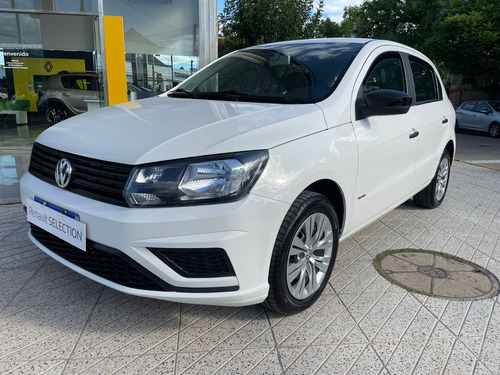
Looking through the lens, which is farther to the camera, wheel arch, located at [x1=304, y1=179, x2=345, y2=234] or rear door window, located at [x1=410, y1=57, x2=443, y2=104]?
rear door window, located at [x1=410, y1=57, x2=443, y2=104]

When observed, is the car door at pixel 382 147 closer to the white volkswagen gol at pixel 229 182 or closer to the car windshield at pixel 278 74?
the white volkswagen gol at pixel 229 182

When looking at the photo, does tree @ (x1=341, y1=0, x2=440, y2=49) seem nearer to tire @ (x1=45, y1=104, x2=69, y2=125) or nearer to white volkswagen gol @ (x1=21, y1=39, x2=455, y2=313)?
tire @ (x1=45, y1=104, x2=69, y2=125)

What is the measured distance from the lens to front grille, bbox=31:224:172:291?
205cm

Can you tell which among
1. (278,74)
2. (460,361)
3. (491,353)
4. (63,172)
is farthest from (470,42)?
(63,172)

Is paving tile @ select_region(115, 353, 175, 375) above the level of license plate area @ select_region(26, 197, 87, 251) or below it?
below

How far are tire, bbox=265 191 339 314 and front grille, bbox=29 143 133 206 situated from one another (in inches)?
33.6

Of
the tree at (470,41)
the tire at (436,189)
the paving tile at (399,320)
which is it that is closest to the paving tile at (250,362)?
the paving tile at (399,320)

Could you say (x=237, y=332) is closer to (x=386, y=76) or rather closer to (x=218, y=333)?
(x=218, y=333)

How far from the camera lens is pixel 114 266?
2148 millimetres

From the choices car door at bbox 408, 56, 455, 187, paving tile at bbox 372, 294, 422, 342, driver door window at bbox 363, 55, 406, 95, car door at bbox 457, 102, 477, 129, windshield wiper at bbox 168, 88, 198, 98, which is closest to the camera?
paving tile at bbox 372, 294, 422, 342

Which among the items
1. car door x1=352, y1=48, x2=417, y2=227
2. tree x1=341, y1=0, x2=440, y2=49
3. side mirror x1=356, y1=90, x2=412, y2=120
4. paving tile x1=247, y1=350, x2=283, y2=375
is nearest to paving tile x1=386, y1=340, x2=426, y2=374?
paving tile x1=247, y1=350, x2=283, y2=375

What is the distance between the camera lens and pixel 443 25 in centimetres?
1647

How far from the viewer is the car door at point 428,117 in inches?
152


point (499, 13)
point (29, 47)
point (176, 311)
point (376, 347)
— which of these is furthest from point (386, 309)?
point (499, 13)
